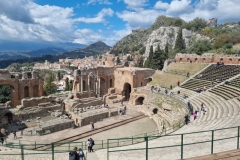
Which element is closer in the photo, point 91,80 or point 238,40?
point 91,80

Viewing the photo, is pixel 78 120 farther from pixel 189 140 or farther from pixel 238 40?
pixel 238 40

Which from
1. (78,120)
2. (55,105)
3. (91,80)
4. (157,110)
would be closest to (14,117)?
(55,105)

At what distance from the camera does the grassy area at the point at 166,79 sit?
38.5 m

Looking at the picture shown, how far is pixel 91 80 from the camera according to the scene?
42000mm

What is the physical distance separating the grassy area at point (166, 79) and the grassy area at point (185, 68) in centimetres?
221

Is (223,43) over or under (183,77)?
over

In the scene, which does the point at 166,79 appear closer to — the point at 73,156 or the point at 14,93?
the point at 14,93

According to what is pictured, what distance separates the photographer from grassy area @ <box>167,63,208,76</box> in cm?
Result: 4068

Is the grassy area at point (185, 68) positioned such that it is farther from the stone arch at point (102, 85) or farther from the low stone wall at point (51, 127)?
the low stone wall at point (51, 127)

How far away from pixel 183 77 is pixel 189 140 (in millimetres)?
27697

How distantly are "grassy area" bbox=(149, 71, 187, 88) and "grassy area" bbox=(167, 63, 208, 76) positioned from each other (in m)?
2.21

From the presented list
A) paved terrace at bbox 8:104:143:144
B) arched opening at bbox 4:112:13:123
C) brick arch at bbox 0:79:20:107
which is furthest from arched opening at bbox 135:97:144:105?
arched opening at bbox 4:112:13:123

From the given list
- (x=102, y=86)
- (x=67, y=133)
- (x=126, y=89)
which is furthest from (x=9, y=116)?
(x=126, y=89)

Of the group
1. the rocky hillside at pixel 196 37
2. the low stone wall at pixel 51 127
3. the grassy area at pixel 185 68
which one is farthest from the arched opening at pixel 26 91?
the rocky hillside at pixel 196 37
